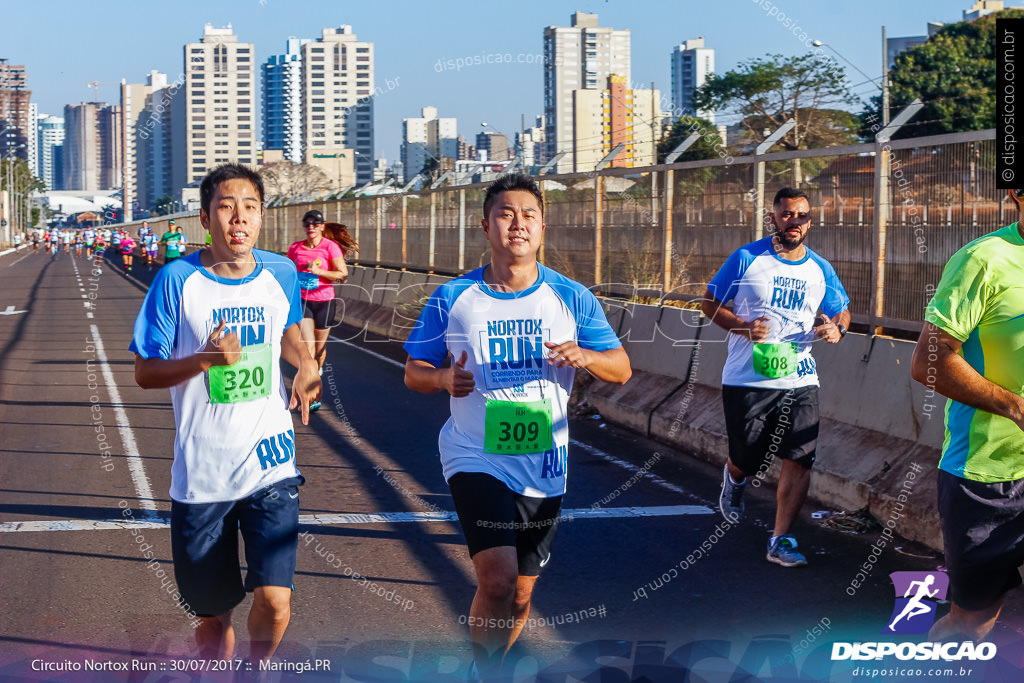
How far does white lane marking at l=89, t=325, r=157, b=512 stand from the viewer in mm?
8109

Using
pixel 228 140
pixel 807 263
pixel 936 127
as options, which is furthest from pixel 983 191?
pixel 228 140

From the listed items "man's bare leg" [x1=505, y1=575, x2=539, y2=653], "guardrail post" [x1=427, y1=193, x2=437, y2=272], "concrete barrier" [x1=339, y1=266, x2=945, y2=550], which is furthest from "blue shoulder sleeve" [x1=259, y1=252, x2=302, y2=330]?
"guardrail post" [x1=427, y1=193, x2=437, y2=272]

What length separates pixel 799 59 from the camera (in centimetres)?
5994

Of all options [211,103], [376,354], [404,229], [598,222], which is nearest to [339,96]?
[211,103]

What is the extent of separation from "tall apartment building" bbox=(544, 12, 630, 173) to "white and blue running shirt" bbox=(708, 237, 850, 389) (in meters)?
42.7

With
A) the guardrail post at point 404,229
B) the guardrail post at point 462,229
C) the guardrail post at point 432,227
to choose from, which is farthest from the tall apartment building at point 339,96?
the guardrail post at point 462,229

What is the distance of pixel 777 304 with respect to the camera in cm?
684

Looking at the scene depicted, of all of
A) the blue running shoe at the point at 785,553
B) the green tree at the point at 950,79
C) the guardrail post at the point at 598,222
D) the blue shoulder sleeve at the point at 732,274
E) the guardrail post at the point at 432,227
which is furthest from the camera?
the green tree at the point at 950,79

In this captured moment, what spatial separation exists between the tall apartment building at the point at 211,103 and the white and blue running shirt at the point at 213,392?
82.0 meters

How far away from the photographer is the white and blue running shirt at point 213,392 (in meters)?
4.20

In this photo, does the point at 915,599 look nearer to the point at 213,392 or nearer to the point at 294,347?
the point at 294,347

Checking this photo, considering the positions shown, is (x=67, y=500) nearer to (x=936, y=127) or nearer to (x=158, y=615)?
(x=158, y=615)

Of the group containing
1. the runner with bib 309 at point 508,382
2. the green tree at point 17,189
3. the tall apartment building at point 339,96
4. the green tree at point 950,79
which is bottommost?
the runner with bib 309 at point 508,382

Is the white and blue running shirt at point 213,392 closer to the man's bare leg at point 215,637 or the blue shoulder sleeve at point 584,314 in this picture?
the man's bare leg at point 215,637
